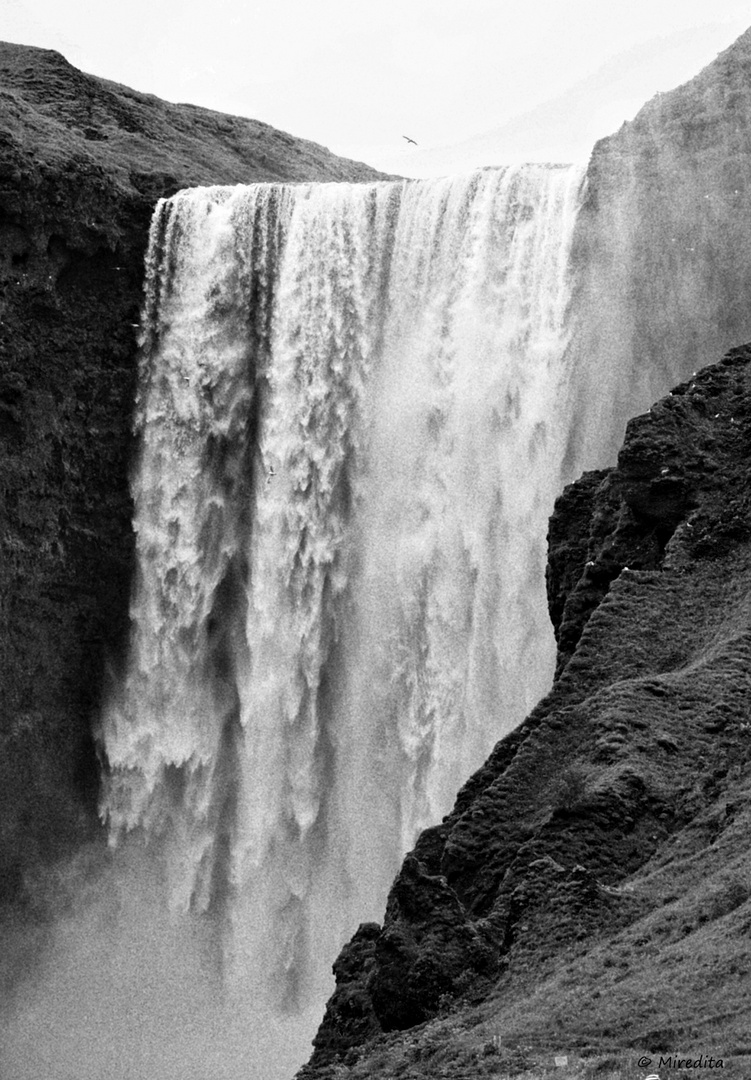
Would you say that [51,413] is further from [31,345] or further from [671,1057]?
[671,1057]

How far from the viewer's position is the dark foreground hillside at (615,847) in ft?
58.7

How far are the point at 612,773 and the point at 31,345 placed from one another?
23.5 m

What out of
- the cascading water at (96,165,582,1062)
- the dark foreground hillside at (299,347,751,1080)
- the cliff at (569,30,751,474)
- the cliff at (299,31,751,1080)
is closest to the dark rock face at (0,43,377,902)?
the cascading water at (96,165,582,1062)

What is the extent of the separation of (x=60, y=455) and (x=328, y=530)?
610 cm

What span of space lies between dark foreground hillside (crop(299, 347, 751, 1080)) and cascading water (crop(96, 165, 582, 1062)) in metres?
10.6

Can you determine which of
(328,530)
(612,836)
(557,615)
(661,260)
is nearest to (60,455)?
(328,530)

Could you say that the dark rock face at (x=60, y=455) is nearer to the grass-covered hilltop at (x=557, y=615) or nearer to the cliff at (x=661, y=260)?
the grass-covered hilltop at (x=557, y=615)

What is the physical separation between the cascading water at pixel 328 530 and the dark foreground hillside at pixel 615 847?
1060cm

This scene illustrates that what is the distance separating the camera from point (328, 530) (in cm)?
4269

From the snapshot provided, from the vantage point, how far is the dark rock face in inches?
1684

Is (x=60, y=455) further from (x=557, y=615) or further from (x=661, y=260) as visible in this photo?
(x=557, y=615)

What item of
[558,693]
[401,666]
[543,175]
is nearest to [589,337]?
[543,175]

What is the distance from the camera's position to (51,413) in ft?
142

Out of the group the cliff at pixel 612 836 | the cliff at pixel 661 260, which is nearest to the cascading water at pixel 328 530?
the cliff at pixel 661 260
